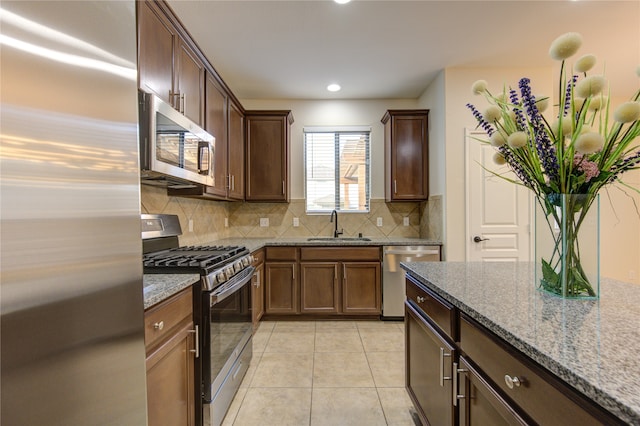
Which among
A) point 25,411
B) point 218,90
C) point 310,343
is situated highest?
point 218,90

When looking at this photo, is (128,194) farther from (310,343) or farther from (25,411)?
(310,343)

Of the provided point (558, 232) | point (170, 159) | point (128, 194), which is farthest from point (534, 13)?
point (128, 194)

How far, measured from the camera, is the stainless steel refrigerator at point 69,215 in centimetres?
46

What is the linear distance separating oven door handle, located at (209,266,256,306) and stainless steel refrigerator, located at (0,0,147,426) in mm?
939

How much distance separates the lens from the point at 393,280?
3473 millimetres

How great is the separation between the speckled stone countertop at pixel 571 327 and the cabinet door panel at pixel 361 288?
200cm

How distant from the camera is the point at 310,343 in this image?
9.71 feet

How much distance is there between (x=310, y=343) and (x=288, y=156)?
215 centimetres

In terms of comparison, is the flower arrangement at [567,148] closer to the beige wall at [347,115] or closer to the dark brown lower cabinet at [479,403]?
the dark brown lower cabinet at [479,403]

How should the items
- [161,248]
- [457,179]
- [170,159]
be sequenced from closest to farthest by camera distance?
[170,159] < [161,248] < [457,179]

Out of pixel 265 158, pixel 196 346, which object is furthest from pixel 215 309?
pixel 265 158

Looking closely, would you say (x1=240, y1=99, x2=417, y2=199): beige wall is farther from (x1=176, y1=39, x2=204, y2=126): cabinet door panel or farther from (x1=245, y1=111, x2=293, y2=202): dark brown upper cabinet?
(x1=176, y1=39, x2=204, y2=126): cabinet door panel

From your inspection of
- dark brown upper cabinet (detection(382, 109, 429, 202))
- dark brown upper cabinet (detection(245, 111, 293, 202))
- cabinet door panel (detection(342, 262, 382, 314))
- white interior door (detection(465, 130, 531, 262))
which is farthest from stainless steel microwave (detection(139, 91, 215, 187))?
white interior door (detection(465, 130, 531, 262))

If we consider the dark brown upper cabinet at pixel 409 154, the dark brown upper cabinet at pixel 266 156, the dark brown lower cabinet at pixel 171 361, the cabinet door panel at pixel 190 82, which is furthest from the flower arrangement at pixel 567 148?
the dark brown upper cabinet at pixel 266 156
